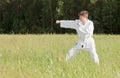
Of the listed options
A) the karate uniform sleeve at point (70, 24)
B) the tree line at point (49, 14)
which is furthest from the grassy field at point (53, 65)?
the tree line at point (49, 14)

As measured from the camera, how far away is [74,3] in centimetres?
7006

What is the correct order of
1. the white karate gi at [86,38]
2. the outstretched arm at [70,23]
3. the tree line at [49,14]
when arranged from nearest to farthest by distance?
1. the white karate gi at [86,38]
2. the outstretched arm at [70,23]
3. the tree line at [49,14]

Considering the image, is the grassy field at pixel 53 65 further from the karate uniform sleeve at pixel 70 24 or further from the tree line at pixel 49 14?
the tree line at pixel 49 14

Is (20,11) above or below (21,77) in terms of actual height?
below

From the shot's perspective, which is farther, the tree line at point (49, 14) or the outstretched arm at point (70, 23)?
the tree line at point (49, 14)

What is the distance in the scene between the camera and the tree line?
65500mm

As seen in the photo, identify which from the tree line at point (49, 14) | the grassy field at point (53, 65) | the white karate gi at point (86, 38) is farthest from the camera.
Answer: the tree line at point (49, 14)

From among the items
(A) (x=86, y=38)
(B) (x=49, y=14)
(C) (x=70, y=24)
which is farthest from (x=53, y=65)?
(B) (x=49, y=14)

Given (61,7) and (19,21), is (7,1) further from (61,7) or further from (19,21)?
(61,7)

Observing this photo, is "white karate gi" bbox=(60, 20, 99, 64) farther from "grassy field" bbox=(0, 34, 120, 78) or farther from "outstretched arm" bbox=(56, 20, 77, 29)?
"grassy field" bbox=(0, 34, 120, 78)

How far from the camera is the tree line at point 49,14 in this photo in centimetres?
6550

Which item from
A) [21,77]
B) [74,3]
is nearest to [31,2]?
[74,3]

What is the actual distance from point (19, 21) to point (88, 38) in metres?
58.5

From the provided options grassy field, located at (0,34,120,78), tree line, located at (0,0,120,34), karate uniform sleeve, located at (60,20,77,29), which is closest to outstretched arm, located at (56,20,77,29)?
karate uniform sleeve, located at (60,20,77,29)
